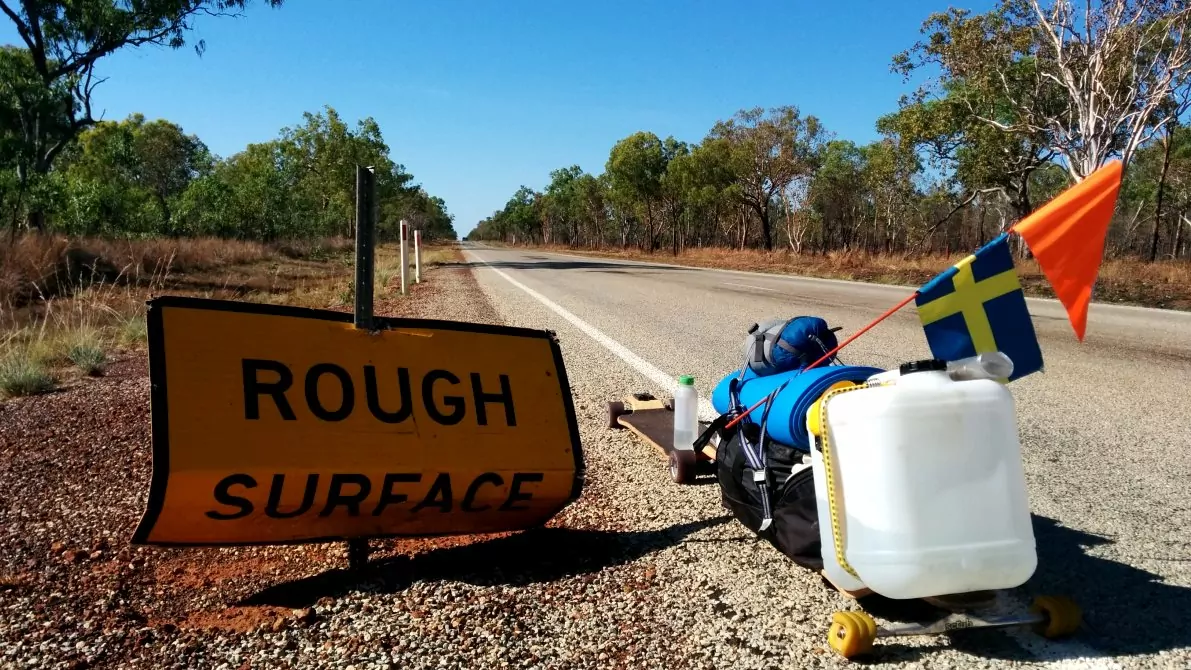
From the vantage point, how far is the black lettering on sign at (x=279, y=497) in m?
2.35

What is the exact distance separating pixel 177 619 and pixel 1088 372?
693 cm

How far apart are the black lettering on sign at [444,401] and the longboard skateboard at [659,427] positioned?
45.7 inches

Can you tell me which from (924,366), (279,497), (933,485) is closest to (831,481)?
(933,485)

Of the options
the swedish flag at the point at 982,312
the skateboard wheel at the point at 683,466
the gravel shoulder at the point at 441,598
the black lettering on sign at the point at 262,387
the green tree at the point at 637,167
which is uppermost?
the green tree at the point at 637,167

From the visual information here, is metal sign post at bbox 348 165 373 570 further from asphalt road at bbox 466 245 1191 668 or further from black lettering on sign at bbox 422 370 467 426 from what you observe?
asphalt road at bbox 466 245 1191 668

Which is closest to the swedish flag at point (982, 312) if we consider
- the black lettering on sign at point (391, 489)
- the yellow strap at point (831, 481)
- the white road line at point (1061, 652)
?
the yellow strap at point (831, 481)

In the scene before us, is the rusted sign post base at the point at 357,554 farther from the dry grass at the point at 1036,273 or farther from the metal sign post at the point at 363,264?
the dry grass at the point at 1036,273

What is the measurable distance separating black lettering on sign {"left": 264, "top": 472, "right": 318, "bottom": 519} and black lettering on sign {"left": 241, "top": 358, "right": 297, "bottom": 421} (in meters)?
0.21

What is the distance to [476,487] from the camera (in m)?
2.65

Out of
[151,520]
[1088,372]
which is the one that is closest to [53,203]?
[151,520]

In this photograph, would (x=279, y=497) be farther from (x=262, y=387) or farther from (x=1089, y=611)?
(x=1089, y=611)

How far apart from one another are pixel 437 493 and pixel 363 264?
0.87 meters

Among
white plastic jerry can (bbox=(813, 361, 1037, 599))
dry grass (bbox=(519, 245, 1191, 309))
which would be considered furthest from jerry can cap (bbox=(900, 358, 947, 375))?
dry grass (bbox=(519, 245, 1191, 309))

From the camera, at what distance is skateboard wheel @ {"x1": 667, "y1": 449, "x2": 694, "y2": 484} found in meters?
3.35
